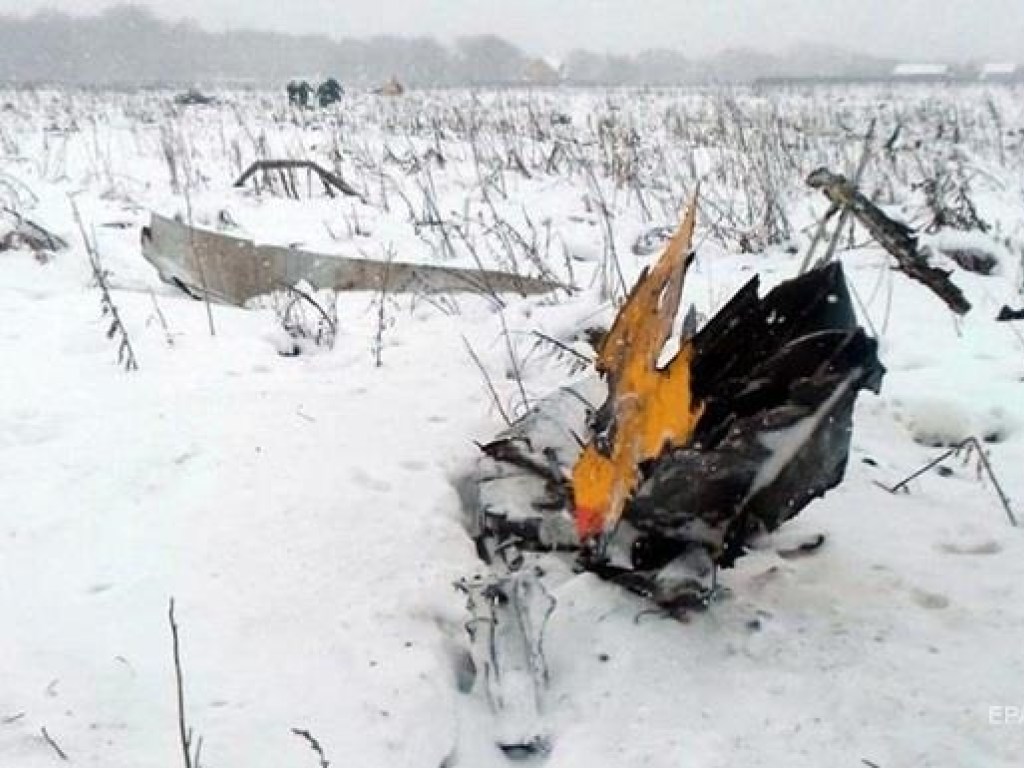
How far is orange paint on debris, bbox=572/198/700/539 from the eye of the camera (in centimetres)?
145

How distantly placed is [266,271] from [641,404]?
2558 millimetres

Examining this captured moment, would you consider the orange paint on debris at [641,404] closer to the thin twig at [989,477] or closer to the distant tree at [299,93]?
the thin twig at [989,477]

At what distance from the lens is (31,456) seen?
1.94 m

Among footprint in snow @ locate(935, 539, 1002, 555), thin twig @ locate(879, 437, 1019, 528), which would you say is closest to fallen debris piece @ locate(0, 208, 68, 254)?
thin twig @ locate(879, 437, 1019, 528)

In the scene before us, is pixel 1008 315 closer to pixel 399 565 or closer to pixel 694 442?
pixel 694 442

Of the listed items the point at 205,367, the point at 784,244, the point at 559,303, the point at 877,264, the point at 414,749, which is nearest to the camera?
the point at 414,749

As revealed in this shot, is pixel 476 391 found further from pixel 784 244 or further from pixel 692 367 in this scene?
pixel 784 244

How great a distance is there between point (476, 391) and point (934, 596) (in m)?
1.23

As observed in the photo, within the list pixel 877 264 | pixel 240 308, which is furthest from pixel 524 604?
pixel 877 264

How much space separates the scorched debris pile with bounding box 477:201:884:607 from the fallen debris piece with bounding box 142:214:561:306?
1.78 meters

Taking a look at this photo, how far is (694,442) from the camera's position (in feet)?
4.75

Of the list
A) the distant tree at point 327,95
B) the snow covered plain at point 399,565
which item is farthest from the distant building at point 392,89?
the snow covered plain at point 399,565

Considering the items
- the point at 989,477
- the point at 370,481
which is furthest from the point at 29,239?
the point at 989,477

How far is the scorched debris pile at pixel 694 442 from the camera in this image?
1.31 meters
